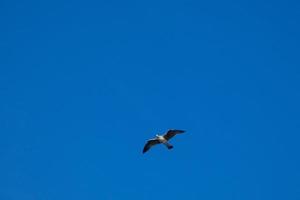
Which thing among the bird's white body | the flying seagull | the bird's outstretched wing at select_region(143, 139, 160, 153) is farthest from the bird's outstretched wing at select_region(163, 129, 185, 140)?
the bird's outstretched wing at select_region(143, 139, 160, 153)

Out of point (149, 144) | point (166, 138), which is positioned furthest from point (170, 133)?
point (149, 144)

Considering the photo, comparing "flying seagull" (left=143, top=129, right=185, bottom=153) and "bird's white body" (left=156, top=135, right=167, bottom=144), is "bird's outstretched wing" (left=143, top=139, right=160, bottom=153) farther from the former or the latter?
"bird's white body" (left=156, top=135, right=167, bottom=144)

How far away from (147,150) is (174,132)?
2686mm

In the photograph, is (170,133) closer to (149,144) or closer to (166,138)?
(166,138)

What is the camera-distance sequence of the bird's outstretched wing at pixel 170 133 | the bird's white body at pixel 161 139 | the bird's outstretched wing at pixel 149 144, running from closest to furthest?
the bird's outstretched wing at pixel 170 133, the bird's white body at pixel 161 139, the bird's outstretched wing at pixel 149 144

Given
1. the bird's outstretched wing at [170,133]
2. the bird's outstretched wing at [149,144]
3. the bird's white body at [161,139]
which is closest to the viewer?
the bird's outstretched wing at [170,133]

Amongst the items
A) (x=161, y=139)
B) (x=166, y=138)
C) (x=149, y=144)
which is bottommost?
(x=166, y=138)

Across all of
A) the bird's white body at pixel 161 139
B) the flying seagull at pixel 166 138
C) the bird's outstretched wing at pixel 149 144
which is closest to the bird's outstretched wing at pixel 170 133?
the flying seagull at pixel 166 138

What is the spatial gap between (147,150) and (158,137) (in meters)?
1.44

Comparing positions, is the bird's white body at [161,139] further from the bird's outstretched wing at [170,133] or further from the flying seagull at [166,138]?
the bird's outstretched wing at [170,133]

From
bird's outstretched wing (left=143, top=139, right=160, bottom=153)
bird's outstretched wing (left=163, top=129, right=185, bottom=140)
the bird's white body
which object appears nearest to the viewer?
bird's outstretched wing (left=163, top=129, right=185, bottom=140)

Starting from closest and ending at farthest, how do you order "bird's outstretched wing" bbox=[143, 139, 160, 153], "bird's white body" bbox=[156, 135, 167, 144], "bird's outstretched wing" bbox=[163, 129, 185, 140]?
"bird's outstretched wing" bbox=[163, 129, 185, 140]
"bird's white body" bbox=[156, 135, 167, 144]
"bird's outstretched wing" bbox=[143, 139, 160, 153]

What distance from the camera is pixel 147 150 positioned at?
134 feet

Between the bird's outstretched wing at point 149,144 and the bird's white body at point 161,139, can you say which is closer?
the bird's white body at point 161,139
